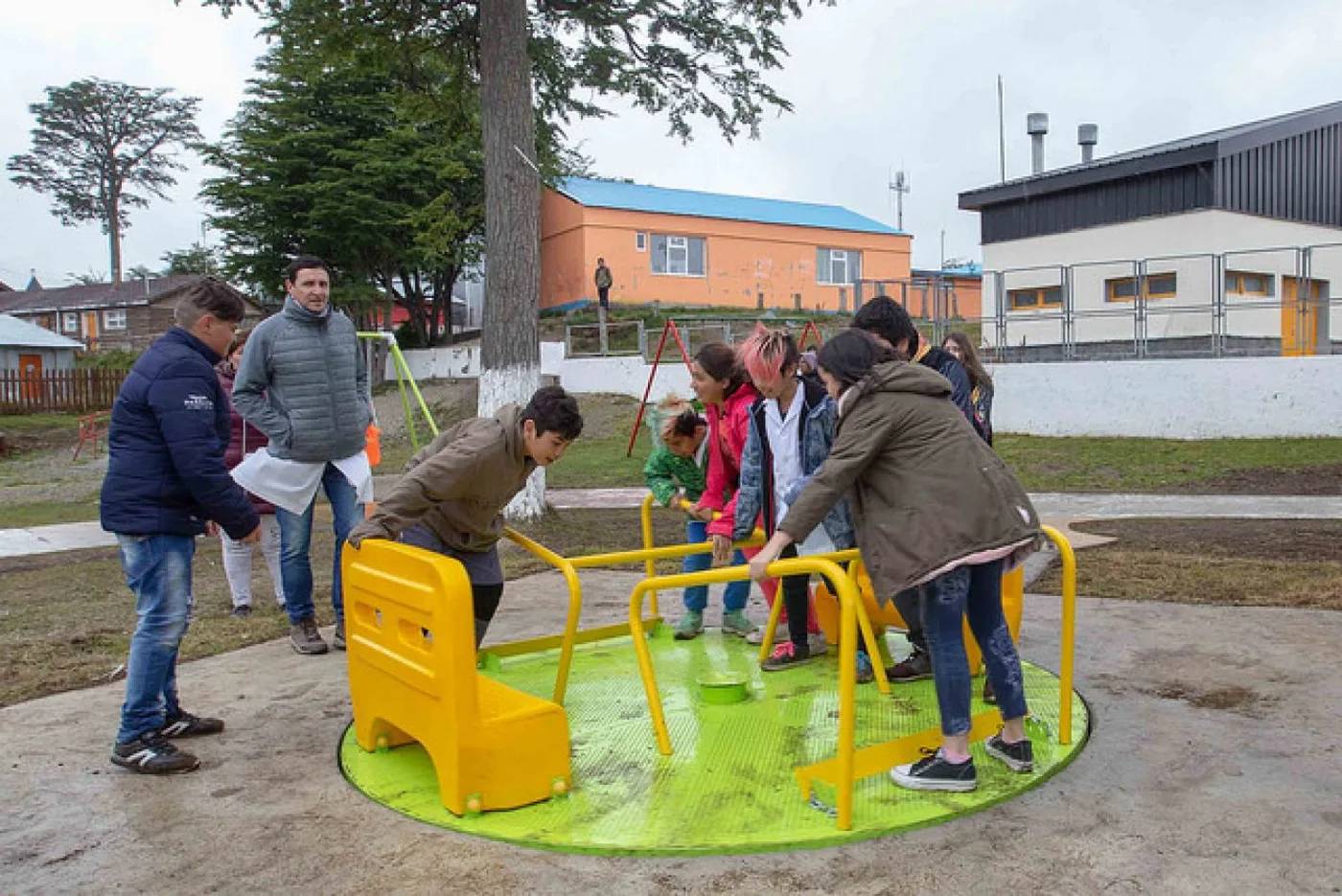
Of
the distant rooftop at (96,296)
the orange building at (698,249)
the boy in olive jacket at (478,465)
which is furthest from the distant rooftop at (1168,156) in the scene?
the distant rooftop at (96,296)

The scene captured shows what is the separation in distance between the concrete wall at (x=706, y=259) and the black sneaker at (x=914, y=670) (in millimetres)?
27901

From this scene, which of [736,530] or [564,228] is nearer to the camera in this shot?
[736,530]

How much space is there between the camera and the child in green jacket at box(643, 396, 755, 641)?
528 cm

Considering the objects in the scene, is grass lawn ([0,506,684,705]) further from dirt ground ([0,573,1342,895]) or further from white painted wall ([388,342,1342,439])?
white painted wall ([388,342,1342,439])

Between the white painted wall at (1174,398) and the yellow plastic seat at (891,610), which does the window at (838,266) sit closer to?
the white painted wall at (1174,398)

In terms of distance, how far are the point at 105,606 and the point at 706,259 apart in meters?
28.0

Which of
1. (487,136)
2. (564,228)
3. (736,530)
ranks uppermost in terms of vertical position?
(564,228)

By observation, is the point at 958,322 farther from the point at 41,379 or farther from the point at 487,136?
the point at 41,379

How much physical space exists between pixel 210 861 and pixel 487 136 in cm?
781

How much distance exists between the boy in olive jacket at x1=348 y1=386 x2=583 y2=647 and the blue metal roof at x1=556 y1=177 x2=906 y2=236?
92.3 feet

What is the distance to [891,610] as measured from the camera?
4.79 metres

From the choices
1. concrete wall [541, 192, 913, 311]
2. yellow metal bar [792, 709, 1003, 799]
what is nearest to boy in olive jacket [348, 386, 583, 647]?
yellow metal bar [792, 709, 1003, 799]

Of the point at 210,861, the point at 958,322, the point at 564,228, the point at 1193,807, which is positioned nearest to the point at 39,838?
the point at 210,861

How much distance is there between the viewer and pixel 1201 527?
913 centimetres
